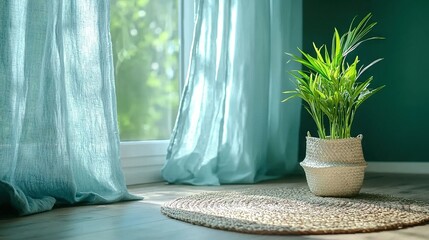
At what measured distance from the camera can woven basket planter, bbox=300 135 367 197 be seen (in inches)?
90.6

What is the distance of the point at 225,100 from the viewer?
311cm

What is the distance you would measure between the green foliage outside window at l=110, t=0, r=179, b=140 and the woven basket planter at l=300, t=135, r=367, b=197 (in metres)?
1.04

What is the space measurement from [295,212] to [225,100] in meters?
1.24

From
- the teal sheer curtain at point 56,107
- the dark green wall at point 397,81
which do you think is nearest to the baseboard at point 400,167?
the dark green wall at point 397,81

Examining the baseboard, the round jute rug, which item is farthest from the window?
the baseboard

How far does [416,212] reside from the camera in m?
1.94

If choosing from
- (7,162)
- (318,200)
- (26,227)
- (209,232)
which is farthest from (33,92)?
(318,200)

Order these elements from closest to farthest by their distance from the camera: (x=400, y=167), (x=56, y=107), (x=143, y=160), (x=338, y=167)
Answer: (x=56, y=107)
(x=338, y=167)
(x=143, y=160)
(x=400, y=167)

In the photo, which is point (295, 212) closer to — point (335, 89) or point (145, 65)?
point (335, 89)

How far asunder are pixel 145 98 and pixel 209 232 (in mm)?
1519

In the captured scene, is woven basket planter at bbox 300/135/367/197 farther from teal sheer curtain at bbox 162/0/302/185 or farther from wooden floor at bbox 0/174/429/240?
teal sheer curtain at bbox 162/0/302/185

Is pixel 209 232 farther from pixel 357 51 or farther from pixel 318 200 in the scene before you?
pixel 357 51

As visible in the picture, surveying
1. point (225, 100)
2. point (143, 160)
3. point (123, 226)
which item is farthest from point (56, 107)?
point (225, 100)

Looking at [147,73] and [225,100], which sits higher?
[147,73]
